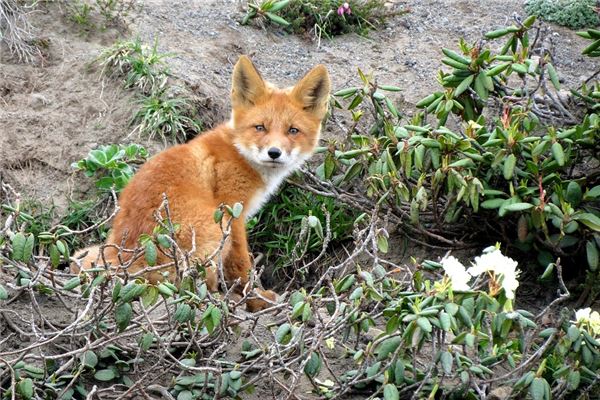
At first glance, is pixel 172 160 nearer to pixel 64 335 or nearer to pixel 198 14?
pixel 64 335

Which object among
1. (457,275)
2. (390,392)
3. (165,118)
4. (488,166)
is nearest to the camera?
(457,275)

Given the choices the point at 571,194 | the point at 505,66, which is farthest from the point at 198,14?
the point at 571,194

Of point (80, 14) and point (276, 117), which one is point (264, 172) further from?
point (80, 14)

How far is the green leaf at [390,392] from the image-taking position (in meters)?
4.67

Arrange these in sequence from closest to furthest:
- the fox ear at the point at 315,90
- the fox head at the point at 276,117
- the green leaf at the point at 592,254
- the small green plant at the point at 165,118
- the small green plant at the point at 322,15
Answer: the green leaf at the point at 592,254, the fox head at the point at 276,117, the fox ear at the point at 315,90, the small green plant at the point at 165,118, the small green plant at the point at 322,15

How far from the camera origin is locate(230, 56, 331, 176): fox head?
22.6 feet

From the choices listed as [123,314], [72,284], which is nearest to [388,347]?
[123,314]

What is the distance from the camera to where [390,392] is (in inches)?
184

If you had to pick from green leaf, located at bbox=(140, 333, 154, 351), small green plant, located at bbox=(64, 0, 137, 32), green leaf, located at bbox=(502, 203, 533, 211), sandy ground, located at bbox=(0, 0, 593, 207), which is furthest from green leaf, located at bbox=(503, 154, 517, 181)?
small green plant, located at bbox=(64, 0, 137, 32)

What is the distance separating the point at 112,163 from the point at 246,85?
1.26 m

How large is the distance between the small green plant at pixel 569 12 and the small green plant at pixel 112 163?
4554mm

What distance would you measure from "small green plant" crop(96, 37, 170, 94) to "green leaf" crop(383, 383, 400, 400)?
4266 mm

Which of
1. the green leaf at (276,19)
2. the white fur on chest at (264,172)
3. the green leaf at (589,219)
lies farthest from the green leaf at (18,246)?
the green leaf at (276,19)

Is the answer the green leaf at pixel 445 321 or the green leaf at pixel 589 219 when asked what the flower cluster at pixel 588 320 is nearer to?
the green leaf at pixel 445 321
